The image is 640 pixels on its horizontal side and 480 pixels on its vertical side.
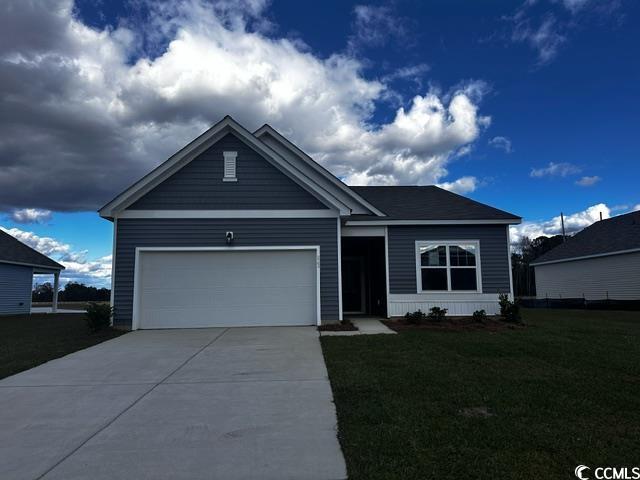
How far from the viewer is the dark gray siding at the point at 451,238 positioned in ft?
48.4

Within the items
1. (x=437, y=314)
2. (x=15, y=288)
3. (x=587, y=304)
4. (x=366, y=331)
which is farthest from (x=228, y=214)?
(x=587, y=304)

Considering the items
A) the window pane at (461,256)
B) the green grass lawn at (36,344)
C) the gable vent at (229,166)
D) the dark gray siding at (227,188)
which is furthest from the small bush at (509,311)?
the green grass lawn at (36,344)

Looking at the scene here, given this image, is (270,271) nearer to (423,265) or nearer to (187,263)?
(187,263)

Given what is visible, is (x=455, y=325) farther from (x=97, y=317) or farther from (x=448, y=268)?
(x=97, y=317)

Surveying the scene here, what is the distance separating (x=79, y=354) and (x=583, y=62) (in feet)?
57.7

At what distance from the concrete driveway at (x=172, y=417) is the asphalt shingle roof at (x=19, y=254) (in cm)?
1656

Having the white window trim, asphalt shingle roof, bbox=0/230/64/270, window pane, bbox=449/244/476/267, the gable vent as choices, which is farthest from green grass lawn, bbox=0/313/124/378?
window pane, bbox=449/244/476/267

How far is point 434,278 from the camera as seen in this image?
14836mm

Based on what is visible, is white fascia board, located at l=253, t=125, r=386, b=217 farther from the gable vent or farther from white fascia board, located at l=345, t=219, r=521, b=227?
the gable vent

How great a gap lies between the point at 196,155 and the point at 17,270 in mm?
15637

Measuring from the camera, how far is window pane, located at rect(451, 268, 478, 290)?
14.8 metres

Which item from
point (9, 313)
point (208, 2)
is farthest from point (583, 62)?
point (9, 313)

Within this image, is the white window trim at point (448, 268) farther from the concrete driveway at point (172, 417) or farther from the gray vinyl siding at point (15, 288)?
the gray vinyl siding at point (15, 288)

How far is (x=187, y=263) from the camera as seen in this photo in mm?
12867
